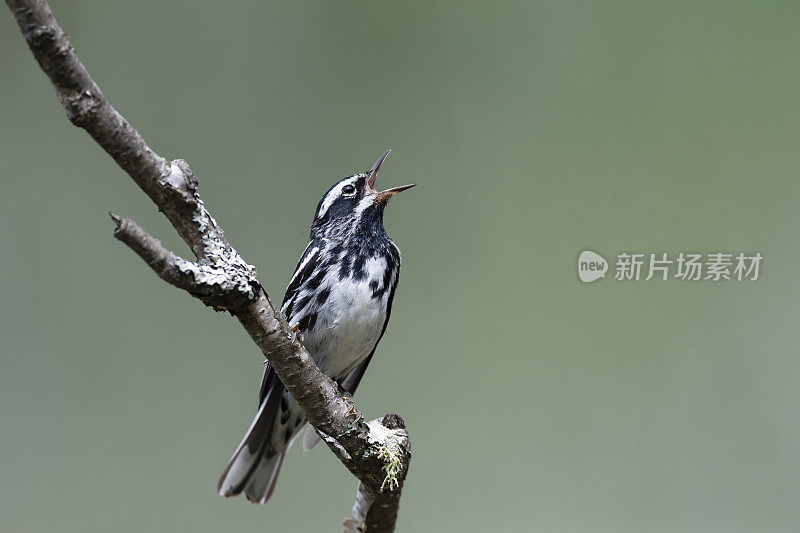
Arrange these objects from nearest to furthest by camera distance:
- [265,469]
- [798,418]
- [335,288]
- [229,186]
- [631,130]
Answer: [335,288], [265,469], [798,418], [229,186], [631,130]

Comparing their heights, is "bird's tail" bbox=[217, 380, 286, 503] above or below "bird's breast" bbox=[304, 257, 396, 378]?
below

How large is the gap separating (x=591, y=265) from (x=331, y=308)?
1862 millimetres

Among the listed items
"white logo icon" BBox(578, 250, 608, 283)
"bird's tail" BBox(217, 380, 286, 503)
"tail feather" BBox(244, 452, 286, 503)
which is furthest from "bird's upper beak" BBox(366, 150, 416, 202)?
"white logo icon" BBox(578, 250, 608, 283)

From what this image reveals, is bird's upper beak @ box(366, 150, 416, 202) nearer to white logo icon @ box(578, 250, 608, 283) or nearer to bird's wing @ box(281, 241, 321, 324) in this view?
bird's wing @ box(281, 241, 321, 324)

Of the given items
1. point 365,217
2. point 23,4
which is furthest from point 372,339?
point 23,4

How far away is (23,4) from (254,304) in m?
0.69

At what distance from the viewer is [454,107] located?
4.33m

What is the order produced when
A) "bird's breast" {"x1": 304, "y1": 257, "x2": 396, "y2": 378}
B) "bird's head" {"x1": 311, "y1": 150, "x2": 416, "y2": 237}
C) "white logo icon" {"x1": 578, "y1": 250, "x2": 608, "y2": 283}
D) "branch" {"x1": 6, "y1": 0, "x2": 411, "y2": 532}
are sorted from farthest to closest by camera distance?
"white logo icon" {"x1": 578, "y1": 250, "x2": 608, "y2": 283}
"bird's head" {"x1": 311, "y1": 150, "x2": 416, "y2": 237}
"bird's breast" {"x1": 304, "y1": 257, "x2": 396, "y2": 378}
"branch" {"x1": 6, "y1": 0, "x2": 411, "y2": 532}

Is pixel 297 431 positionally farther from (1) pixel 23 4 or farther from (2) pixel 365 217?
(1) pixel 23 4

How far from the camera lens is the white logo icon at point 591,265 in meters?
3.79

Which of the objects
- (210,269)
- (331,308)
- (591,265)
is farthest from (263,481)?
(591,265)

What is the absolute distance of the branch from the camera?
125 cm

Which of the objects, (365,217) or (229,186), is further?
(229,186)

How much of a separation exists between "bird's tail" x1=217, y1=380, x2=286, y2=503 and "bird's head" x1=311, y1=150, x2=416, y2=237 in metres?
0.62
